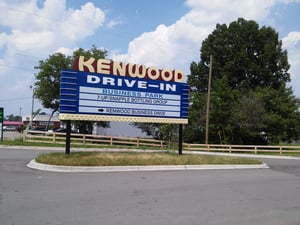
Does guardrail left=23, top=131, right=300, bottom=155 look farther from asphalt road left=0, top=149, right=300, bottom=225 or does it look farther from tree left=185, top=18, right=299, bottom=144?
asphalt road left=0, top=149, right=300, bottom=225

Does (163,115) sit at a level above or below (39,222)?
above

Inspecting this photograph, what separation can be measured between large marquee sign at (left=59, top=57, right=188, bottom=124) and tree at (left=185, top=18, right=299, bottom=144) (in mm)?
20808

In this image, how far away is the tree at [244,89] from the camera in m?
39.0

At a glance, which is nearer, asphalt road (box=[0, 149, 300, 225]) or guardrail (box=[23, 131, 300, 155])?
asphalt road (box=[0, 149, 300, 225])

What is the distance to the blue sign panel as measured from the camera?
1565 cm

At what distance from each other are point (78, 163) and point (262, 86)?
36.1 meters

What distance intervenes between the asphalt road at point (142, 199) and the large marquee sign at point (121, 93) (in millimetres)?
3776

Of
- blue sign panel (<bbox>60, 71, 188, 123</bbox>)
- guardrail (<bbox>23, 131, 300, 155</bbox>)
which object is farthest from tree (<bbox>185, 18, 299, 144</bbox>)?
blue sign panel (<bbox>60, 71, 188, 123</bbox>)

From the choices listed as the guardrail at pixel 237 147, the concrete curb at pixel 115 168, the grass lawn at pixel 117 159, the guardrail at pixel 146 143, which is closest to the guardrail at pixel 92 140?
the guardrail at pixel 146 143

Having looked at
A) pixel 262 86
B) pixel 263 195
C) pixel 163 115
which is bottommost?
pixel 263 195

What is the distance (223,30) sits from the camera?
4716cm

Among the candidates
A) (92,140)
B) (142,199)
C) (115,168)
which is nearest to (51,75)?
(92,140)

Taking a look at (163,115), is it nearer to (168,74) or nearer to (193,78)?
(168,74)

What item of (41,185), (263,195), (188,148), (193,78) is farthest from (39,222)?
(193,78)
